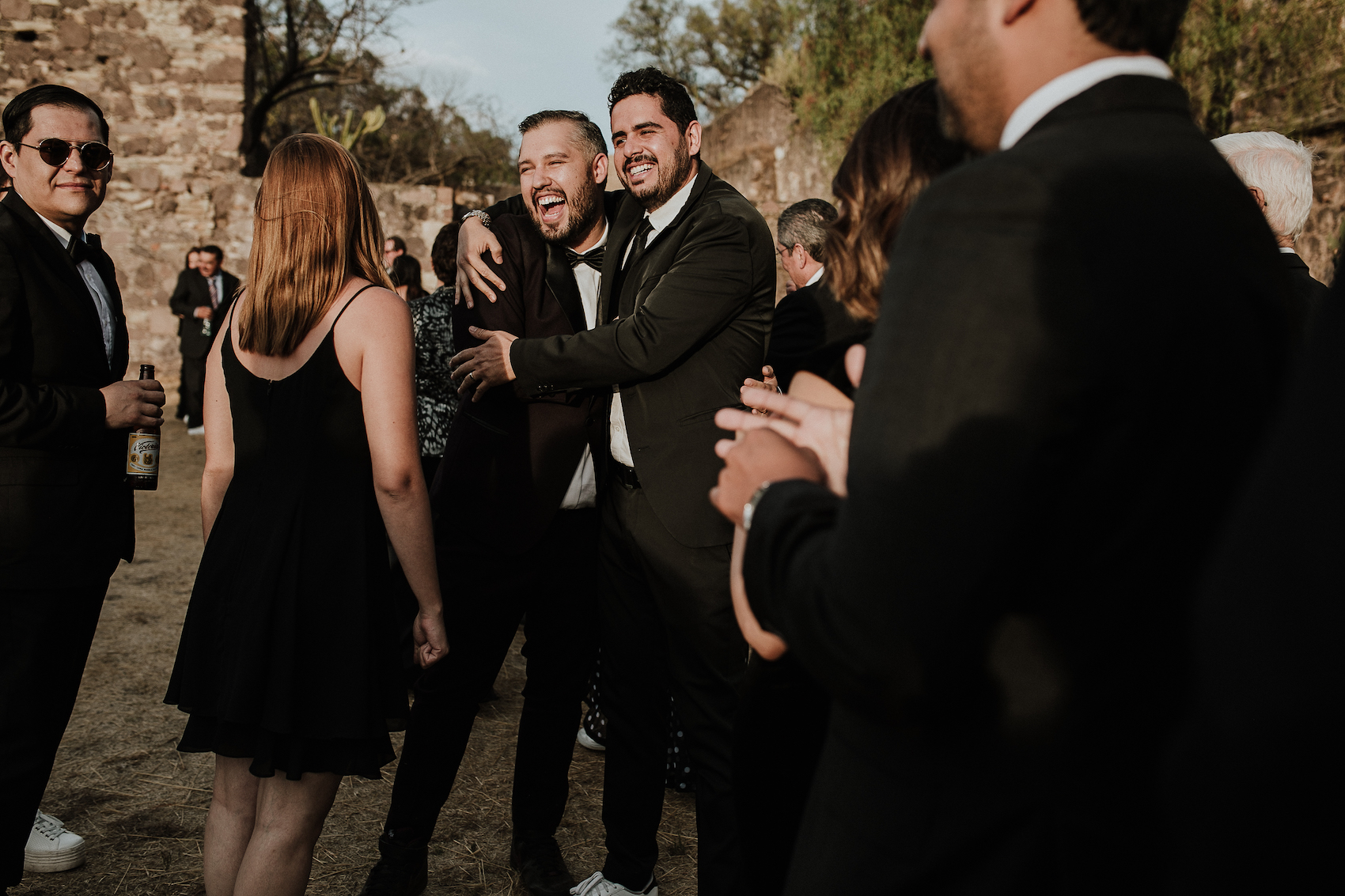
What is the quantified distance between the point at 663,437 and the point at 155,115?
1240 cm

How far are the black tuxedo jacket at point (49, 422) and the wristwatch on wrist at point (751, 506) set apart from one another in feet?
7.11

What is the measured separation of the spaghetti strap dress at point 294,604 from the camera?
6.20ft

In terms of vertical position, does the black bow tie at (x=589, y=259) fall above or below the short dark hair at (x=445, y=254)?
below

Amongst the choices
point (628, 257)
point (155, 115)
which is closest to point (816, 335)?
point (628, 257)

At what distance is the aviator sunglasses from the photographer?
2615 millimetres

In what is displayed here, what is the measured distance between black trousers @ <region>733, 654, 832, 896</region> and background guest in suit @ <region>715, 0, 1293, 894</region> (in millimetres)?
329

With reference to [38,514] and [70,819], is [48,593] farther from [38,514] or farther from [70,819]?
[70,819]

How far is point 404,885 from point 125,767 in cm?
149

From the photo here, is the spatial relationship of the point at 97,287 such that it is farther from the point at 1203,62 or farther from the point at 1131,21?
the point at 1203,62

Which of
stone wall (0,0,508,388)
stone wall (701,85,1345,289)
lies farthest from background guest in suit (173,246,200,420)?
stone wall (701,85,1345,289)

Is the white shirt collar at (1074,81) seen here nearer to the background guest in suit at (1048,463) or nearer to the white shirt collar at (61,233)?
the background guest in suit at (1048,463)

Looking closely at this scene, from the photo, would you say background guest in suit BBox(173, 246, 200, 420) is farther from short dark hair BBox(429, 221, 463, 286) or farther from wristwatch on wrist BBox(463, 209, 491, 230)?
wristwatch on wrist BBox(463, 209, 491, 230)

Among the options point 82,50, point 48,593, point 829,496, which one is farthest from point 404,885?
point 82,50

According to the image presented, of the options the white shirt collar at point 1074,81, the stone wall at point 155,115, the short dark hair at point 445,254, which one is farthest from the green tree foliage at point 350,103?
the white shirt collar at point 1074,81
